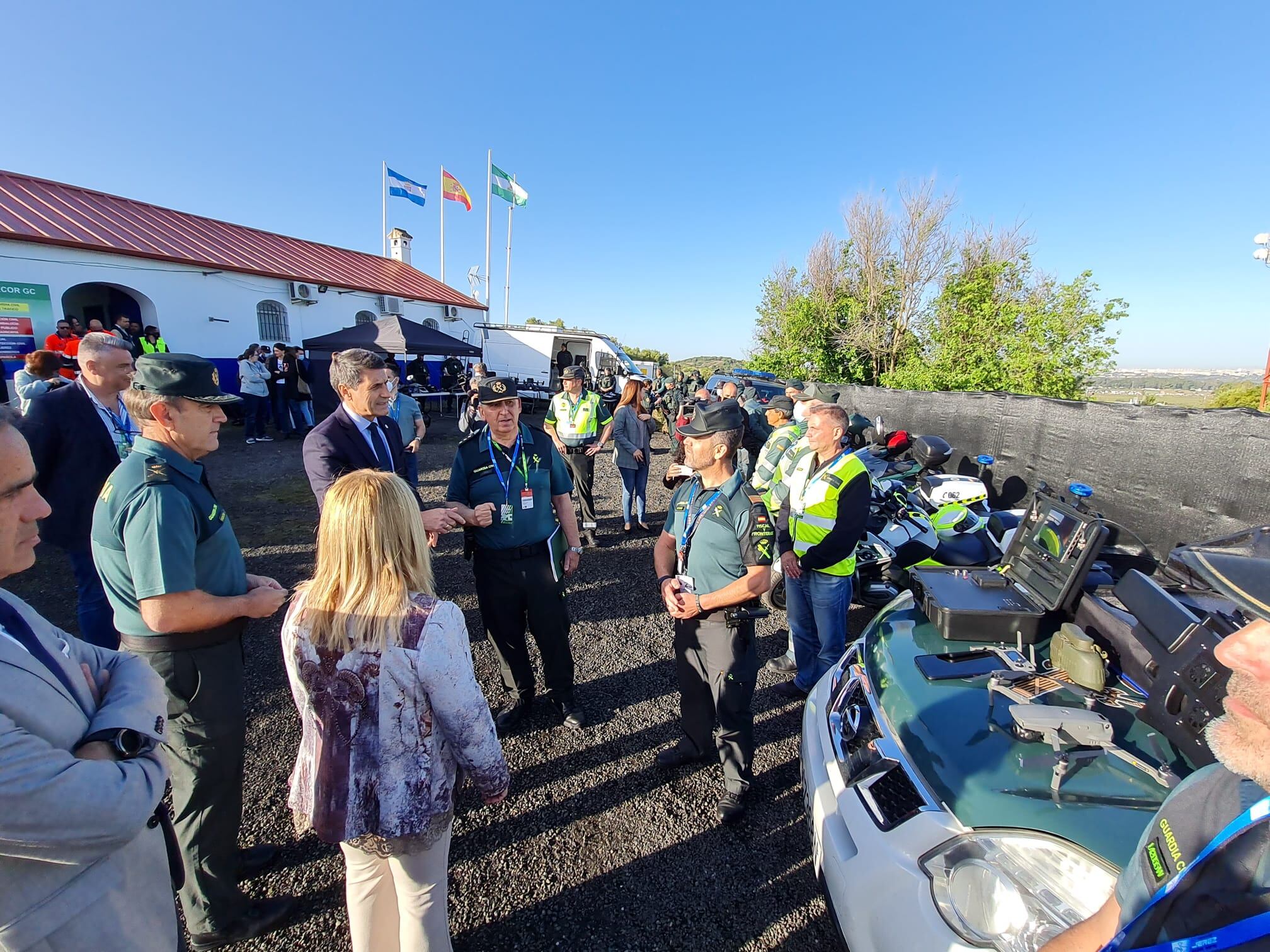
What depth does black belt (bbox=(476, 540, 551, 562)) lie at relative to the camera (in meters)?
2.98

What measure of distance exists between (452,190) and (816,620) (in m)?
28.8

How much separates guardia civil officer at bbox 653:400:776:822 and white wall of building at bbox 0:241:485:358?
17.0 meters

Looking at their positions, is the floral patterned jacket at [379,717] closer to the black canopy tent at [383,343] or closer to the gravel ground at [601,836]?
the gravel ground at [601,836]

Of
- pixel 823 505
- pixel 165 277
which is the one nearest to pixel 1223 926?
pixel 823 505

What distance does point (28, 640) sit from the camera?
41.4 inches

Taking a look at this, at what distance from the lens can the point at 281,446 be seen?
11.1 m

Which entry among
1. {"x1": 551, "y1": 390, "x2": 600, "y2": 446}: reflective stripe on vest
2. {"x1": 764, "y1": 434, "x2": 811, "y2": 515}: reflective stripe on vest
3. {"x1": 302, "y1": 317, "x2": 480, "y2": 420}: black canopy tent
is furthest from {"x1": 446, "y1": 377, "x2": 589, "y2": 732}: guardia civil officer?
{"x1": 302, "y1": 317, "x2": 480, "y2": 420}: black canopy tent

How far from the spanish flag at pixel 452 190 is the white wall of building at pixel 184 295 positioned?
30.2ft

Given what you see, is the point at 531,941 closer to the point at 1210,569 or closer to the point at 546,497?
the point at 546,497

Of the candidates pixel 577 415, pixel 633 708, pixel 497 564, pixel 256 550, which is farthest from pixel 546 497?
pixel 256 550

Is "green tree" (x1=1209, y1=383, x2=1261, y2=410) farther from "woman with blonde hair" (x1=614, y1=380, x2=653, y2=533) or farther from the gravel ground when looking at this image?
the gravel ground

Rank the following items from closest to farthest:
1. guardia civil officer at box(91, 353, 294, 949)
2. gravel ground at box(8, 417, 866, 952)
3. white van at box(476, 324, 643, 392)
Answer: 1. guardia civil officer at box(91, 353, 294, 949)
2. gravel ground at box(8, 417, 866, 952)
3. white van at box(476, 324, 643, 392)

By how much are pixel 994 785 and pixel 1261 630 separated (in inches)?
34.4

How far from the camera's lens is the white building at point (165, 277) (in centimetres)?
1203
